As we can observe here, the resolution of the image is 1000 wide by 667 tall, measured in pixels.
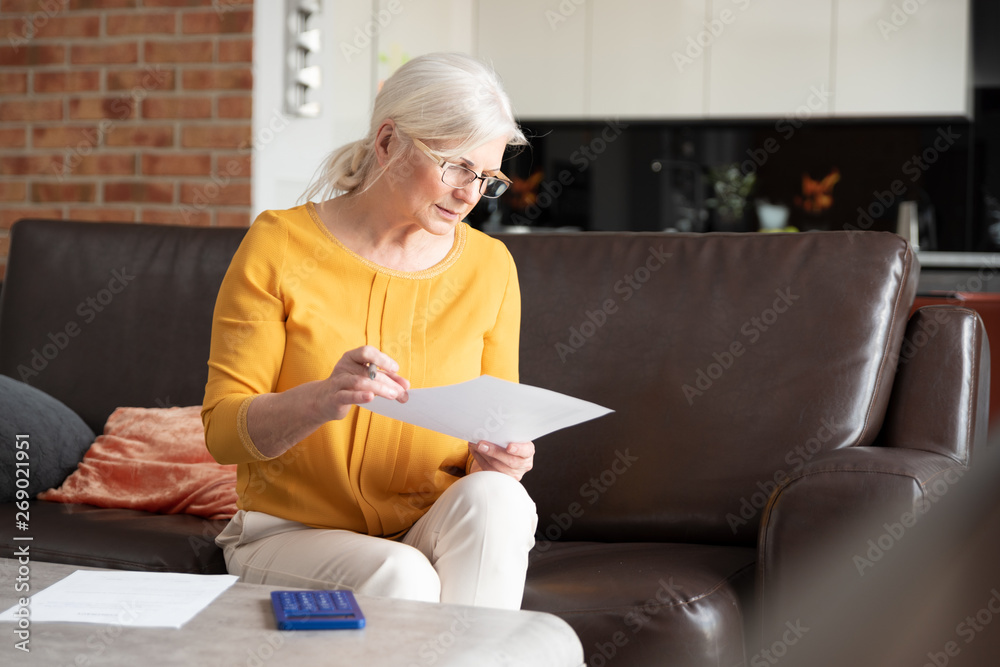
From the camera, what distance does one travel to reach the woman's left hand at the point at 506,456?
1372mm

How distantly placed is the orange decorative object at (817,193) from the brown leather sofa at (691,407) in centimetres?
308

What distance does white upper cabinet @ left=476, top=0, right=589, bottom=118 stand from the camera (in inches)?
195

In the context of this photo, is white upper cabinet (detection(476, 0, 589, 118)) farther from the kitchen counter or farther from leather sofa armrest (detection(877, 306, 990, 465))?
leather sofa armrest (detection(877, 306, 990, 465))

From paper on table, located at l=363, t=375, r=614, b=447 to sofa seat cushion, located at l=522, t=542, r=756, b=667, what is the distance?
326 millimetres

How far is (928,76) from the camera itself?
14.8 ft

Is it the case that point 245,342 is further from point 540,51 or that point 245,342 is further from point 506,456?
point 540,51

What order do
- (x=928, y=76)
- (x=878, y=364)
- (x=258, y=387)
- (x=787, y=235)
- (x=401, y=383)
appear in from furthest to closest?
(x=928, y=76) < (x=787, y=235) < (x=878, y=364) < (x=258, y=387) < (x=401, y=383)

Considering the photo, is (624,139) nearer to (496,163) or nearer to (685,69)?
(685,69)

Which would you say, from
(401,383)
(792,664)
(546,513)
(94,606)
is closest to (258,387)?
(401,383)

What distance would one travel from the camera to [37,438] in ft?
6.31

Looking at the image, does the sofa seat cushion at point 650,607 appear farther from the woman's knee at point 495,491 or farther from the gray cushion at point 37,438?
the gray cushion at point 37,438

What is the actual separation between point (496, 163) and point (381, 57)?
8.67 feet

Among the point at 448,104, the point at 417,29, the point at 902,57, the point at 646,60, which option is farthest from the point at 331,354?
the point at 902,57

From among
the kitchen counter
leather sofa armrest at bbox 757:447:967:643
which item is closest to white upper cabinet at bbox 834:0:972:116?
the kitchen counter
